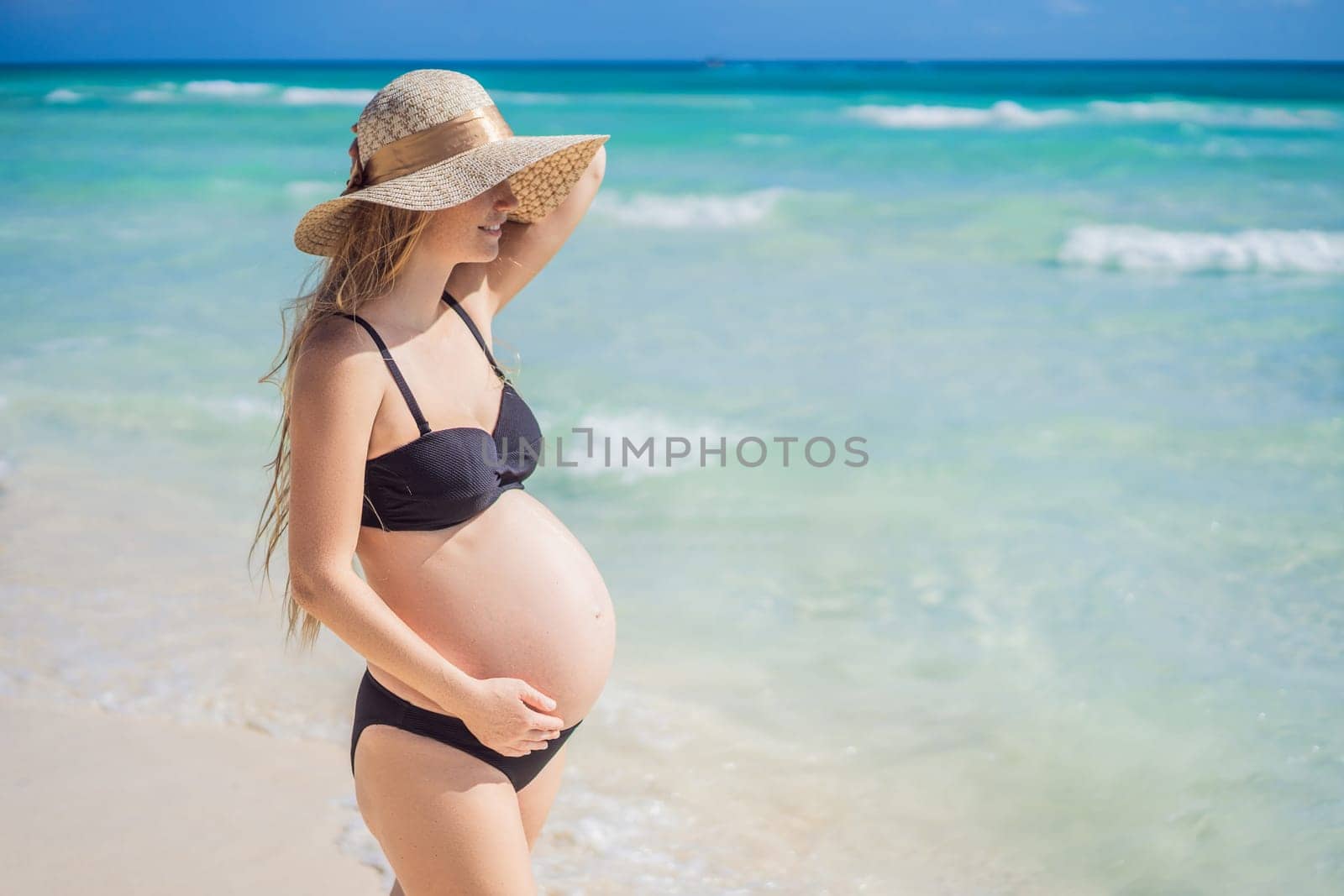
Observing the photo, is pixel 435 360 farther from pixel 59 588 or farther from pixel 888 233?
pixel 888 233

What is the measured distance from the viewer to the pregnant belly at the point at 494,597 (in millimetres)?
1690

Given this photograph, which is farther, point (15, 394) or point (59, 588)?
point (15, 394)

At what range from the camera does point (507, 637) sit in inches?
67.9

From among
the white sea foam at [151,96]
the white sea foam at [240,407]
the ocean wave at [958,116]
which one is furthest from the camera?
the white sea foam at [151,96]

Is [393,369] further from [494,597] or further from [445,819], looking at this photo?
[445,819]

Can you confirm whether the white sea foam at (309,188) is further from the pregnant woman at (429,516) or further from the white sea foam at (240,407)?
the pregnant woman at (429,516)

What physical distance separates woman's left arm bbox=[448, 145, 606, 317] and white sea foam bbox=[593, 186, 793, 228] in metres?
11.6

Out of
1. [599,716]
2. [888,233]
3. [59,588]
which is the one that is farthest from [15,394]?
[888,233]

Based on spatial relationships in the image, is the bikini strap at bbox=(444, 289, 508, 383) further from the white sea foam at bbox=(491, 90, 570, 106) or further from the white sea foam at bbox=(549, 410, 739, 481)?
the white sea foam at bbox=(491, 90, 570, 106)

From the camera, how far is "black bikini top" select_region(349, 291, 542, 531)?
1.61 m

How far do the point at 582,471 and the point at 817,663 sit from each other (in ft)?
6.37

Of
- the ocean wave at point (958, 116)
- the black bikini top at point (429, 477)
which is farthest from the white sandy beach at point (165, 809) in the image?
the ocean wave at point (958, 116)

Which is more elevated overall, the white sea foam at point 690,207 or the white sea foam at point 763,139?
the white sea foam at point 690,207

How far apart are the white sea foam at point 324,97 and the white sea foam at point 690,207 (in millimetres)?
15464
